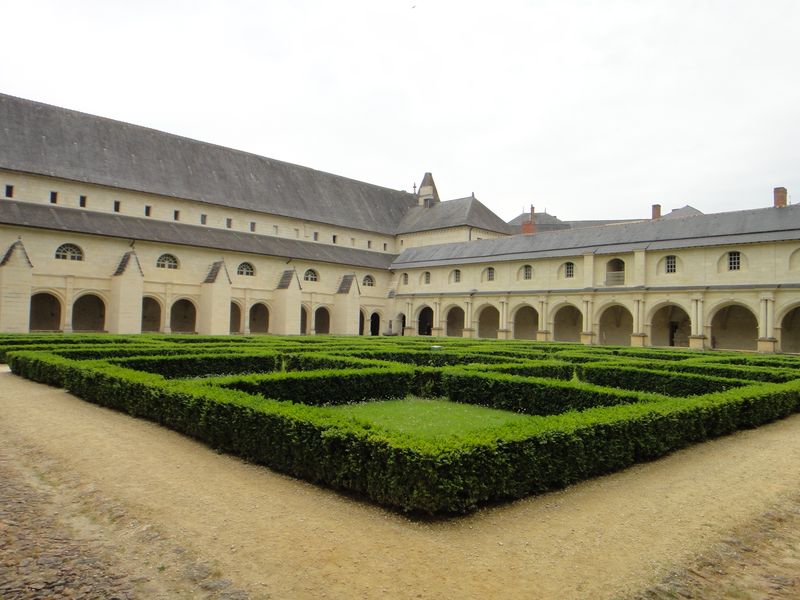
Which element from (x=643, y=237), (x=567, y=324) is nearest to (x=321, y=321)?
(x=567, y=324)

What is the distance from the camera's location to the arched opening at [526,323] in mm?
39031

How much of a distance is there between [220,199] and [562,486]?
120 ft

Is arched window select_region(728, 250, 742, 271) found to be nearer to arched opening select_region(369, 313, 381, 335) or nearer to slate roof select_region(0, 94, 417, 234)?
arched opening select_region(369, 313, 381, 335)

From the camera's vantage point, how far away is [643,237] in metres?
32.8

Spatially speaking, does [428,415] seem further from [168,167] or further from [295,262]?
[168,167]

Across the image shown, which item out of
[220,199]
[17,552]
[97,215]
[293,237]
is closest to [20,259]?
[97,215]

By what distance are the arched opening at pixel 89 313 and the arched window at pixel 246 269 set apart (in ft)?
28.0

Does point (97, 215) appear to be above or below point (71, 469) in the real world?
above

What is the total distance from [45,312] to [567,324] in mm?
33249

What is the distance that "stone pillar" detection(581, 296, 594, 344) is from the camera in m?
32.8

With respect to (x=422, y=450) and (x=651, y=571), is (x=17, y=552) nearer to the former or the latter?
(x=422, y=450)

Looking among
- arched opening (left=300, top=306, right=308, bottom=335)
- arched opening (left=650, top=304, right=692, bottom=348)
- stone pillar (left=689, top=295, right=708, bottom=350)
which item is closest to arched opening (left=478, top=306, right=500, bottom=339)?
arched opening (left=650, top=304, right=692, bottom=348)

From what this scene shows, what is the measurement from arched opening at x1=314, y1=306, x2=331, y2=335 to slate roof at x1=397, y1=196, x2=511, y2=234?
11.6 meters

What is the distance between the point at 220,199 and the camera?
126 ft
